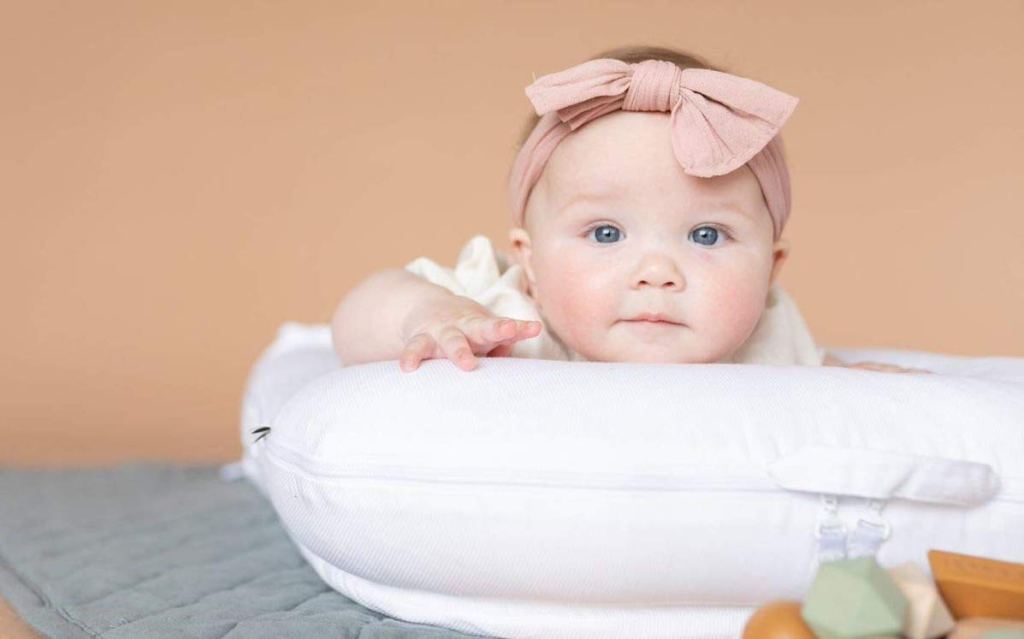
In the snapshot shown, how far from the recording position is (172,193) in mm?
3246

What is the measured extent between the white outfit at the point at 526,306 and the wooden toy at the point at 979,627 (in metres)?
0.79

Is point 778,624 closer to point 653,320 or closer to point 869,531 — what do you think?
point 869,531

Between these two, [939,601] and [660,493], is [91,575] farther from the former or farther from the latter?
[939,601]

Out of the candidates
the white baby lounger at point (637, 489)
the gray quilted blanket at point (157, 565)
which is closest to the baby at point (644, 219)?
the white baby lounger at point (637, 489)

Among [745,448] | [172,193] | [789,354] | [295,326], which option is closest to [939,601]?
[745,448]

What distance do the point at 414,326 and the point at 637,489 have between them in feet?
1.59

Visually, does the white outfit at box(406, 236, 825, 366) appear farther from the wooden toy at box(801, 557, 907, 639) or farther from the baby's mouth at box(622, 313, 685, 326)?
the wooden toy at box(801, 557, 907, 639)

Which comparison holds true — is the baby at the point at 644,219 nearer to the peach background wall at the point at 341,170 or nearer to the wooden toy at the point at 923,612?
the wooden toy at the point at 923,612

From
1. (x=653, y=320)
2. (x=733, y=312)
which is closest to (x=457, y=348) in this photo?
(x=653, y=320)

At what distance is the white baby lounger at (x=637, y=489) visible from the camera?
1.17 metres

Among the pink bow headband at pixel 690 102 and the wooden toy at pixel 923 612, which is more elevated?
the pink bow headband at pixel 690 102

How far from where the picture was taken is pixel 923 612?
3.12 ft

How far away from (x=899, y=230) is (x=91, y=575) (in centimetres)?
238

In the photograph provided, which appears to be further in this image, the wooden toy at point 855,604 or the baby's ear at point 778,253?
the baby's ear at point 778,253
